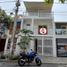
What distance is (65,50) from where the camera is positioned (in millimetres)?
31375

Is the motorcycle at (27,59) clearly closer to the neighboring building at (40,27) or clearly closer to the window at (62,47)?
the neighboring building at (40,27)

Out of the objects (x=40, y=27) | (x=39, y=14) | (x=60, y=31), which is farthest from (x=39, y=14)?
(x=60, y=31)

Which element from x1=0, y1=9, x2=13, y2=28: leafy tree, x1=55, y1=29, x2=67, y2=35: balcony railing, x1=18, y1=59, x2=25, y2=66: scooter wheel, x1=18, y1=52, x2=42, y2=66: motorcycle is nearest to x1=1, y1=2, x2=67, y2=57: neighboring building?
x1=55, y1=29, x2=67, y2=35: balcony railing

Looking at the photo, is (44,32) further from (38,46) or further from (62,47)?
(62,47)

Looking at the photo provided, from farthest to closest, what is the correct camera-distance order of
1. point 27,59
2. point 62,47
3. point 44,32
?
point 44,32, point 62,47, point 27,59

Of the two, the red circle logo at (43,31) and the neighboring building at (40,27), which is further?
the red circle logo at (43,31)

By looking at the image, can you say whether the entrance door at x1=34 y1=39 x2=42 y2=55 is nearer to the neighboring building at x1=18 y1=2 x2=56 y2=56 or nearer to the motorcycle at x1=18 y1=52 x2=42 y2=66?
the neighboring building at x1=18 y1=2 x2=56 y2=56

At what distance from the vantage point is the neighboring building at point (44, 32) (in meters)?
31.6

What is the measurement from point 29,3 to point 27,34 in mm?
8150

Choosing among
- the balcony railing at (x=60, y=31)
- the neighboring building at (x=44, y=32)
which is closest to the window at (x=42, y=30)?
the neighboring building at (x=44, y=32)

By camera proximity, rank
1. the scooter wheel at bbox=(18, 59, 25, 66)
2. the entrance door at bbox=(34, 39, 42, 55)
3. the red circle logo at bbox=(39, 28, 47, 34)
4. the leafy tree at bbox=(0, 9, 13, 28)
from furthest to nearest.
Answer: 1. the red circle logo at bbox=(39, 28, 47, 34)
2. the entrance door at bbox=(34, 39, 42, 55)
3. the leafy tree at bbox=(0, 9, 13, 28)
4. the scooter wheel at bbox=(18, 59, 25, 66)

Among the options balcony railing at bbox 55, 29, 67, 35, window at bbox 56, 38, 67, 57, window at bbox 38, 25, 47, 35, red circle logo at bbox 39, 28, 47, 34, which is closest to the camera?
window at bbox 56, 38, 67, 57

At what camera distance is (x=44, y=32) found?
33.6 m

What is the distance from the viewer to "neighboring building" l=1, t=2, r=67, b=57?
31578mm
